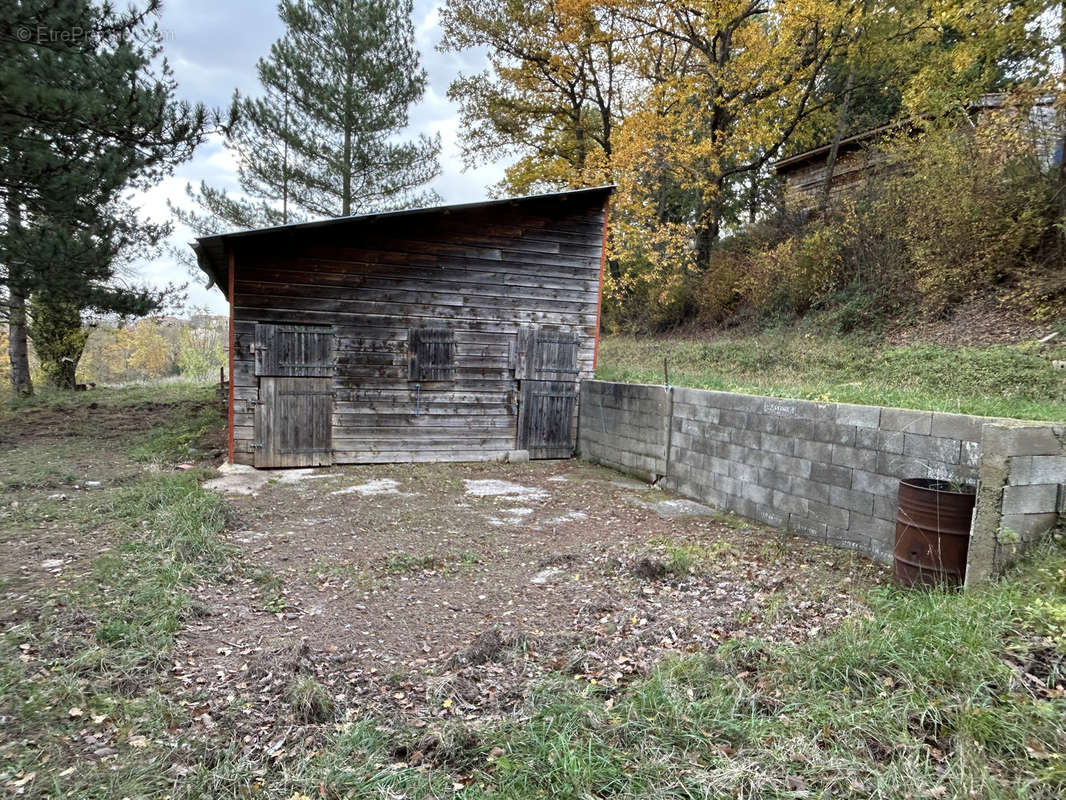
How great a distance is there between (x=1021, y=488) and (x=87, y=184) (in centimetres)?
1128

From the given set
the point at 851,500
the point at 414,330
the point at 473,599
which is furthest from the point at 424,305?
the point at 851,500

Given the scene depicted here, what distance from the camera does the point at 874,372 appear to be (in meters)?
8.28

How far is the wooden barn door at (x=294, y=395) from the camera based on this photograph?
8.18 metres

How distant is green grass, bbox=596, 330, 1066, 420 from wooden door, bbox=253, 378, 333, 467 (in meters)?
4.76

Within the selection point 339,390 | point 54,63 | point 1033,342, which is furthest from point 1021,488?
point 54,63

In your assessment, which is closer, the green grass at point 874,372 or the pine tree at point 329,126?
the green grass at point 874,372

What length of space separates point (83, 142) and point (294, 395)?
16.1 feet

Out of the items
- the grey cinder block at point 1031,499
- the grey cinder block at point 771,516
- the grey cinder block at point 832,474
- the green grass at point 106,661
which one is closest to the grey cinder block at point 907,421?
the grey cinder block at point 832,474

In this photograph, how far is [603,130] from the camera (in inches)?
743

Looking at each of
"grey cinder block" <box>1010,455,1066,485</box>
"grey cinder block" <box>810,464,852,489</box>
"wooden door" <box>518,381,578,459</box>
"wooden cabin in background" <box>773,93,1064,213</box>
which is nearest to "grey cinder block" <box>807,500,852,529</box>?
"grey cinder block" <box>810,464,852,489</box>

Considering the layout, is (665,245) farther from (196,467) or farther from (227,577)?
(227,577)

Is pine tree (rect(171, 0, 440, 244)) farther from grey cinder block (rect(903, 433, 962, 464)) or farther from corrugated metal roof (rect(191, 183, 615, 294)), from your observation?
grey cinder block (rect(903, 433, 962, 464))

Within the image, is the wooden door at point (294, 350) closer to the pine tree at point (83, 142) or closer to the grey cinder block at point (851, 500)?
the pine tree at point (83, 142)

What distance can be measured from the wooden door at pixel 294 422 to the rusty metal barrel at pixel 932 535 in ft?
23.9
